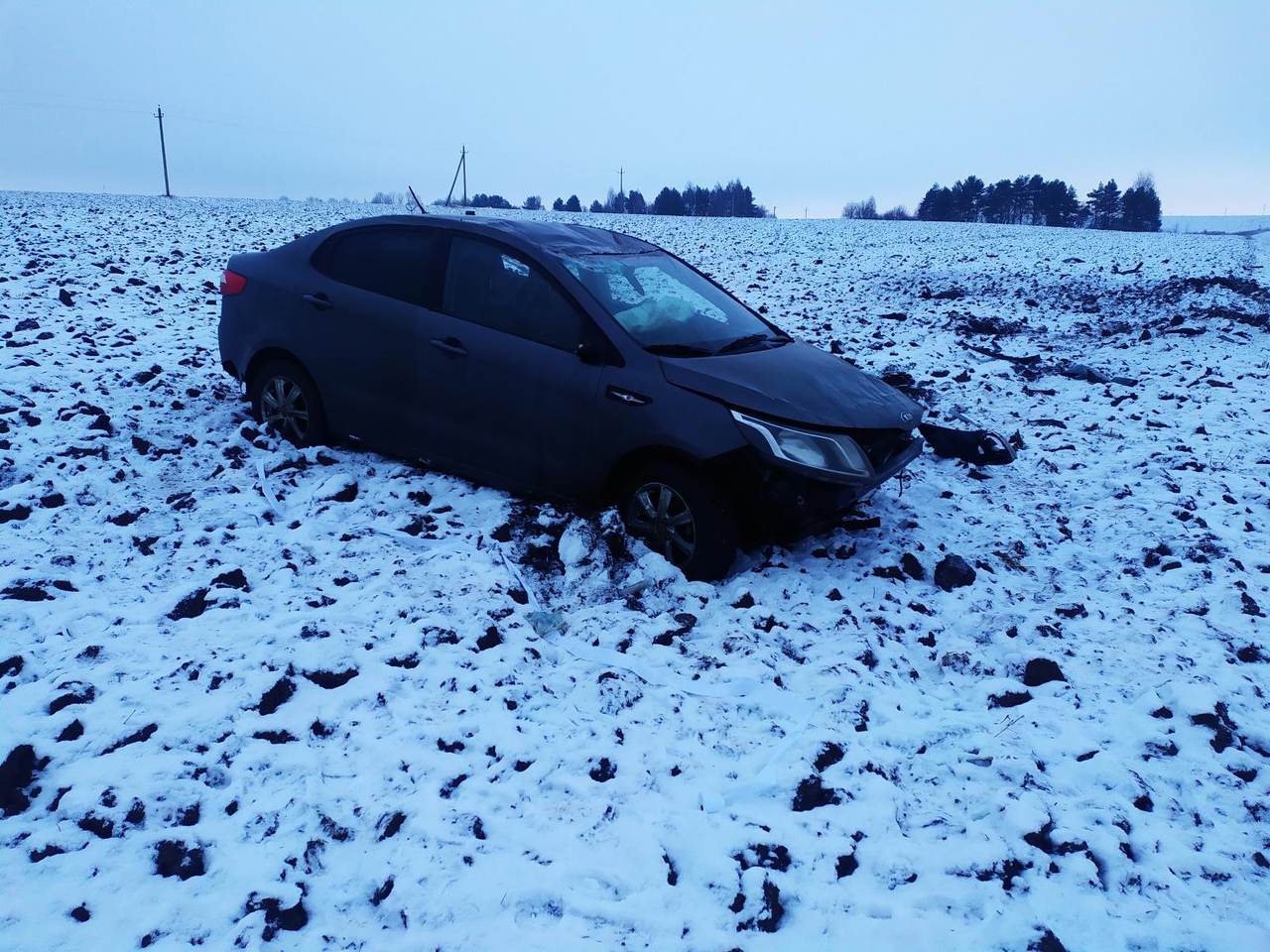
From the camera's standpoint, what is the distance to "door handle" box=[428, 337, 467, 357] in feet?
16.3

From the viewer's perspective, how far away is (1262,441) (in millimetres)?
6691

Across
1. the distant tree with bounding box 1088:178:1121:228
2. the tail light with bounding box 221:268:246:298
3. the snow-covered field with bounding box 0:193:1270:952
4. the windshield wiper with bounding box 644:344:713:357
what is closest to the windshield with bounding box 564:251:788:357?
the windshield wiper with bounding box 644:344:713:357

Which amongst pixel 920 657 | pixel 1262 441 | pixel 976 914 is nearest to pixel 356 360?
pixel 920 657

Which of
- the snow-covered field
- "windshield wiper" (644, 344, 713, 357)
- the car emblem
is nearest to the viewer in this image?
the snow-covered field

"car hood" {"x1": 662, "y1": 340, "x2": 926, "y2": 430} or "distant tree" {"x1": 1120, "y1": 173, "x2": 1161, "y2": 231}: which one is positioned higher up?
"distant tree" {"x1": 1120, "y1": 173, "x2": 1161, "y2": 231}

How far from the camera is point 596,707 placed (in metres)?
3.57

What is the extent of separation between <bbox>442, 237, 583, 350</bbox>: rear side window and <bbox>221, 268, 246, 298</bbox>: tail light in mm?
1798

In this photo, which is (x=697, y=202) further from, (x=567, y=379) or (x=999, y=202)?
(x=567, y=379)

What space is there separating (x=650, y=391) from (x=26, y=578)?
325 cm

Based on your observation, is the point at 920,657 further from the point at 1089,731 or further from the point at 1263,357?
the point at 1263,357

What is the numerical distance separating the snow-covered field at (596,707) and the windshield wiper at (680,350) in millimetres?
1015

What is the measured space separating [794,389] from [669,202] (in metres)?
90.6

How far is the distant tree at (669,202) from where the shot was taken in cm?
8894

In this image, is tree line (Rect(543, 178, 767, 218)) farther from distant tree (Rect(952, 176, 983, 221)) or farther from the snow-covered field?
the snow-covered field
